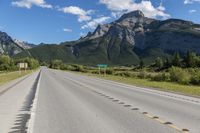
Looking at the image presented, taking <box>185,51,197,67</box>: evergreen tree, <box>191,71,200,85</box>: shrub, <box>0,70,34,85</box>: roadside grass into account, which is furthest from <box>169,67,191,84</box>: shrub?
<box>185,51,197,67</box>: evergreen tree

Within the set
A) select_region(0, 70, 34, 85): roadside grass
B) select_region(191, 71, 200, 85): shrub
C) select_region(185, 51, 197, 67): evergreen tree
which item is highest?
select_region(185, 51, 197, 67): evergreen tree

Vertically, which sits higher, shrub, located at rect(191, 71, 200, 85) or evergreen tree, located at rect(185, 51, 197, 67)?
evergreen tree, located at rect(185, 51, 197, 67)

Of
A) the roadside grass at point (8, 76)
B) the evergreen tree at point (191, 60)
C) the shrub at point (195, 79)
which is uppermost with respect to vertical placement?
the evergreen tree at point (191, 60)

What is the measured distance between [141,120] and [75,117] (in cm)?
229

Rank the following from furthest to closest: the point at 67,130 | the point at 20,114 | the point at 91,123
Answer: the point at 20,114, the point at 91,123, the point at 67,130

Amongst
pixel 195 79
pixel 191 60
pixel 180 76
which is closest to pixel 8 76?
pixel 180 76

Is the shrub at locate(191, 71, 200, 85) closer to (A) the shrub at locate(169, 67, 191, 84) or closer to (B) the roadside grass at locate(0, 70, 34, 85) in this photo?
(A) the shrub at locate(169, 67, 191, 84)

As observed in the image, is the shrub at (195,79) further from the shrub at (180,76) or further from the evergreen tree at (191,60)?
the evergreen tree at (191,60)

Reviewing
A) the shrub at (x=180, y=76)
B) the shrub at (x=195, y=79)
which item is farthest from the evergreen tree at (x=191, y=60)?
the shrub at (x=195, y=79)

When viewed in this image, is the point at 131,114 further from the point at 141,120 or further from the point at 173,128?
the point at 173,128

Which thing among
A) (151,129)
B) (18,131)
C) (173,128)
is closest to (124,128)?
(151,129)

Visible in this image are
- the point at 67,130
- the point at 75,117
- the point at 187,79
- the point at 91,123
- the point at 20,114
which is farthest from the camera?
the point at 187,79

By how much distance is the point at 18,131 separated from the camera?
403 inches

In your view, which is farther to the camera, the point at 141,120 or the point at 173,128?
the point at 141,120
